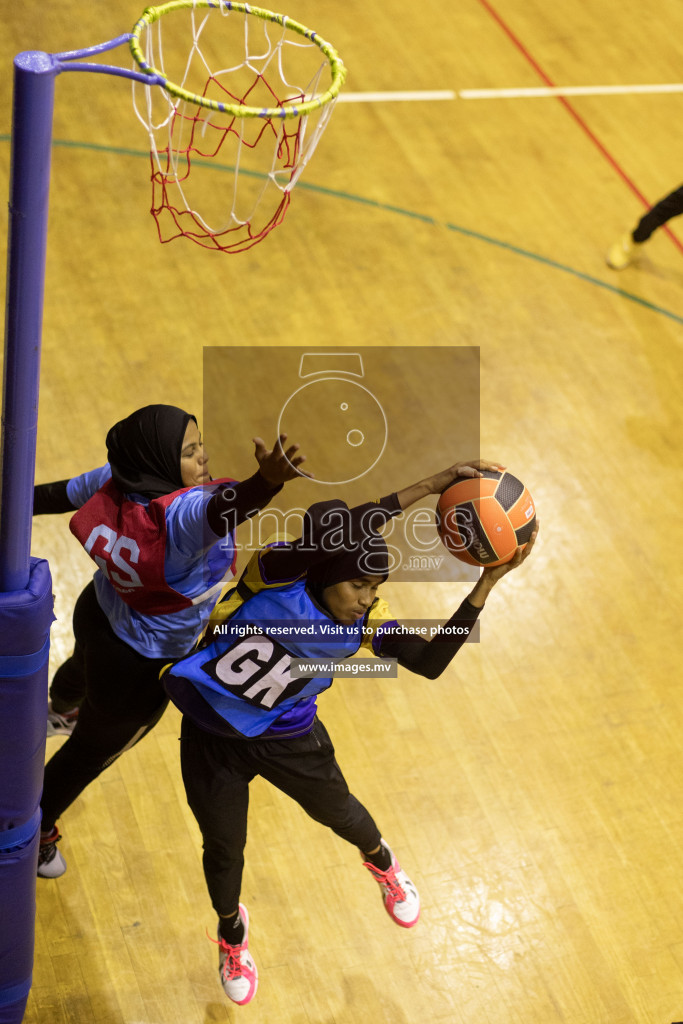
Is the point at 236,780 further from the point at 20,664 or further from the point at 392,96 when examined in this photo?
the point at 392,96

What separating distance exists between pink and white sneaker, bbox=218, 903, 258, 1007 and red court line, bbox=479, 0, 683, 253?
5.32 meters

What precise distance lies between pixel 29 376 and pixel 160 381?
10.2 feet

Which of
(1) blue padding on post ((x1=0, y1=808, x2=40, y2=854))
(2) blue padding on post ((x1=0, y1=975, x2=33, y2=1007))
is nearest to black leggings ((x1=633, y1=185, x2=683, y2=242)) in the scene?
(1) blue padding on post ((x1=0, y1=808, x2=40, y2=854))

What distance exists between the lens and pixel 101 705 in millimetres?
3383

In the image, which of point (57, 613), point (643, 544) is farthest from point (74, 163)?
point (643, 544)

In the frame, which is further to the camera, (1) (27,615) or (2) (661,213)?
(2) (661,213)

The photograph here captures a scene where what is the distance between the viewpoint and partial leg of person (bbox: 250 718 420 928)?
3189 millimetres

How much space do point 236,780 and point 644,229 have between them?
467 centimetres

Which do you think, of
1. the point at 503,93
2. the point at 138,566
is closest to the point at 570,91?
the point at 503,93

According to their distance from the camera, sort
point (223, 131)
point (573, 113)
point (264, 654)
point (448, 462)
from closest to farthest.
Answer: point (264, 654) → point (448, 462) → point (223, 131) → point (573, 113)

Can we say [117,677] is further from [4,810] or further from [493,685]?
[493,685]

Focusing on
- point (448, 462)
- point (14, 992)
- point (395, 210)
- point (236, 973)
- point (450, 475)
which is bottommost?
point (236, 973)

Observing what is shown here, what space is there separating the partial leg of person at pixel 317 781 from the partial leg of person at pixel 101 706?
1.49ft

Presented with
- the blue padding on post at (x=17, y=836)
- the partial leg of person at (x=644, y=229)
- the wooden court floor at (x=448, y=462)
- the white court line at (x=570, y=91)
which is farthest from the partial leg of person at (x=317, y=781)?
the white court line at (x=570, y=91)
